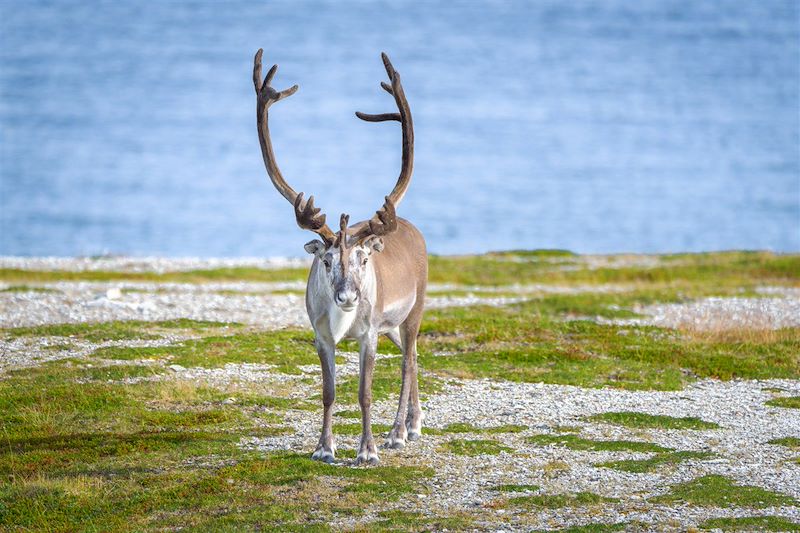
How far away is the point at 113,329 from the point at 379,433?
1001 cm

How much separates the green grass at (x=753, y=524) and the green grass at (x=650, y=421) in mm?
5259

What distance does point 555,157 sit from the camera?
194m

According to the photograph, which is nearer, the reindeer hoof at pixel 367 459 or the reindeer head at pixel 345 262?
the reindeer head at pixel 345 262

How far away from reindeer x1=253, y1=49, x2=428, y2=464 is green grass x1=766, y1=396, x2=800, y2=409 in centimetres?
742

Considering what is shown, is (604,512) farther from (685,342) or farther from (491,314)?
(491,314)

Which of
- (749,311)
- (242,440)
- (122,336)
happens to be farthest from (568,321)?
(242,440)

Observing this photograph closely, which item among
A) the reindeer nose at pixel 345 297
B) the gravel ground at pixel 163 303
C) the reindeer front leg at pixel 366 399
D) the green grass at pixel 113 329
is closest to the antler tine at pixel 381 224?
the reindeer nose at pixel 345 297

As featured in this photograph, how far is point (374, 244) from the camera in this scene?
17078mm

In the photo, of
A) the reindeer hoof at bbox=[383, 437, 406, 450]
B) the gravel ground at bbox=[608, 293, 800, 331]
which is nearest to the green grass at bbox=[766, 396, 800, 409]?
the gravel ground at bbox=[608, 293, 800, 331]

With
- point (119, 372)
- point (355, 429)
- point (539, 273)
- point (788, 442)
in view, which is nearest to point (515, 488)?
point (355, 429)

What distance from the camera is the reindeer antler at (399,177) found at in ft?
56.3

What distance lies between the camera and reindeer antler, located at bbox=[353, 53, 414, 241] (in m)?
17.2

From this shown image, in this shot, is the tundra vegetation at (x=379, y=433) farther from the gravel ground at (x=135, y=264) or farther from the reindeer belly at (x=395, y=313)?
the gravel ground at (x=135, y=264)

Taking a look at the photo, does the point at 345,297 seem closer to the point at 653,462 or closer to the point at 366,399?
the point at 366,399
